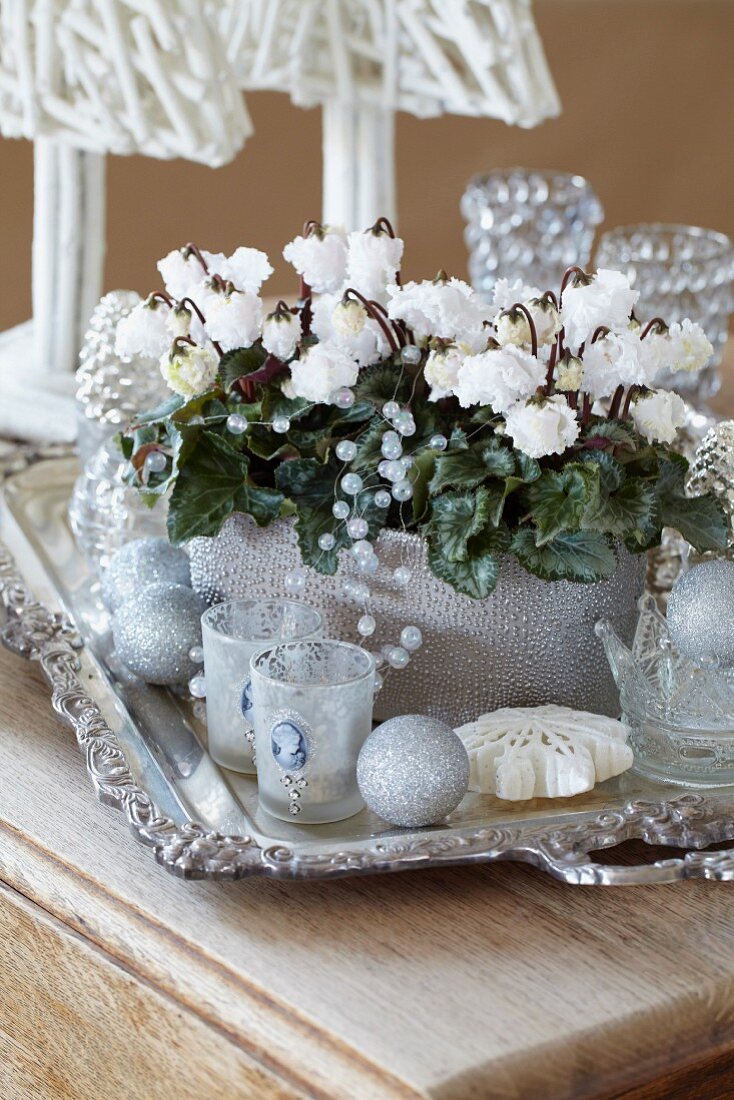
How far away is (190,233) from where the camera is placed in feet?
7.86

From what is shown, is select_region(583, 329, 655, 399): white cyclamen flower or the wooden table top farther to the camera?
select_region(583, 329, 655, 399): white cyclamen flower

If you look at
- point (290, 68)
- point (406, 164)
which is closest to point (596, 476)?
point (290, 68)

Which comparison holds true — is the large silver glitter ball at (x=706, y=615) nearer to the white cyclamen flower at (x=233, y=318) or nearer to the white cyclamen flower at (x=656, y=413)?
the white cyclamen flower at (x=656, y=413)

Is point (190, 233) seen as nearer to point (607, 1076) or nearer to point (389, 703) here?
point (389, 703)

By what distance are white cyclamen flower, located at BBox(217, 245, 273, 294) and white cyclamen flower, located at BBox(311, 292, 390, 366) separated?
33 millimetres

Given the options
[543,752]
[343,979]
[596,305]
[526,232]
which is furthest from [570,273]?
[526,232]

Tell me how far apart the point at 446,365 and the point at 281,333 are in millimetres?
91

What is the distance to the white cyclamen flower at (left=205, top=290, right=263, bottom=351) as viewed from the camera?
711 millimetres

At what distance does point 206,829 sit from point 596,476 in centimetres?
24

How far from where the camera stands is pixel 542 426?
0.64 m

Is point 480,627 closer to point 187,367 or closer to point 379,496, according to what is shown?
point 379,496

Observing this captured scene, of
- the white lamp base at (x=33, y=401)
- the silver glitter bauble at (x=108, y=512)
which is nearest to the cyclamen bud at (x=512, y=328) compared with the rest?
the silver glitter bauble at (x=108, y=512)

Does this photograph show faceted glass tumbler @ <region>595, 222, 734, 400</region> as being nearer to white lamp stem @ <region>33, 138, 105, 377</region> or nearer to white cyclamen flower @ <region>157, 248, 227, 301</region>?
white lamp stem @ <region>33, 138, 105, 377</region>

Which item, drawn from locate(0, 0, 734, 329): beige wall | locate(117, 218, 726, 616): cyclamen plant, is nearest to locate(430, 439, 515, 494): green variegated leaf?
locate(117, 218, 726, 616): cyclamen plant
